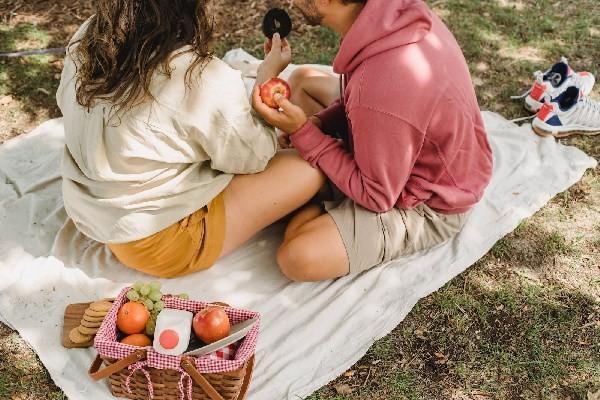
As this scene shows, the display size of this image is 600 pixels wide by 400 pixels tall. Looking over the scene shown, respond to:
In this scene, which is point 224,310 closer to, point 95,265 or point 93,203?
point 93,203

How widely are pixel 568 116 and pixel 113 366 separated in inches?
121

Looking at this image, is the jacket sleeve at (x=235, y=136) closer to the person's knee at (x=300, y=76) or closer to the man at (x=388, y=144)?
the man at (x=388, y=144)

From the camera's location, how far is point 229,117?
2535mm

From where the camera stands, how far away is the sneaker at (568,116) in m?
3.95

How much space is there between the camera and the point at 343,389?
272 centimetres

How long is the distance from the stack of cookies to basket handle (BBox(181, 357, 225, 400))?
0.52 meters

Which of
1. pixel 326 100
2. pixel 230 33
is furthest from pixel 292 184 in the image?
pixel 230 33

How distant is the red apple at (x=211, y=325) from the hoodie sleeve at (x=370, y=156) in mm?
845

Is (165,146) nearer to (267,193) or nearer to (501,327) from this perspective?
(267,193)

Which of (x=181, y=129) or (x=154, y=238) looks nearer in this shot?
(x=181, y=129)

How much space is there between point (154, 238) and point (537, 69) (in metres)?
3.14

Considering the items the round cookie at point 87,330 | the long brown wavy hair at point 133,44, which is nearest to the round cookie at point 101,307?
the round cookie at point 87,330

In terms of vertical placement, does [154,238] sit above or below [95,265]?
above

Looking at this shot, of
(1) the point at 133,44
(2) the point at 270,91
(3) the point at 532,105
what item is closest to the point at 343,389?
(2) the point at 270,91
